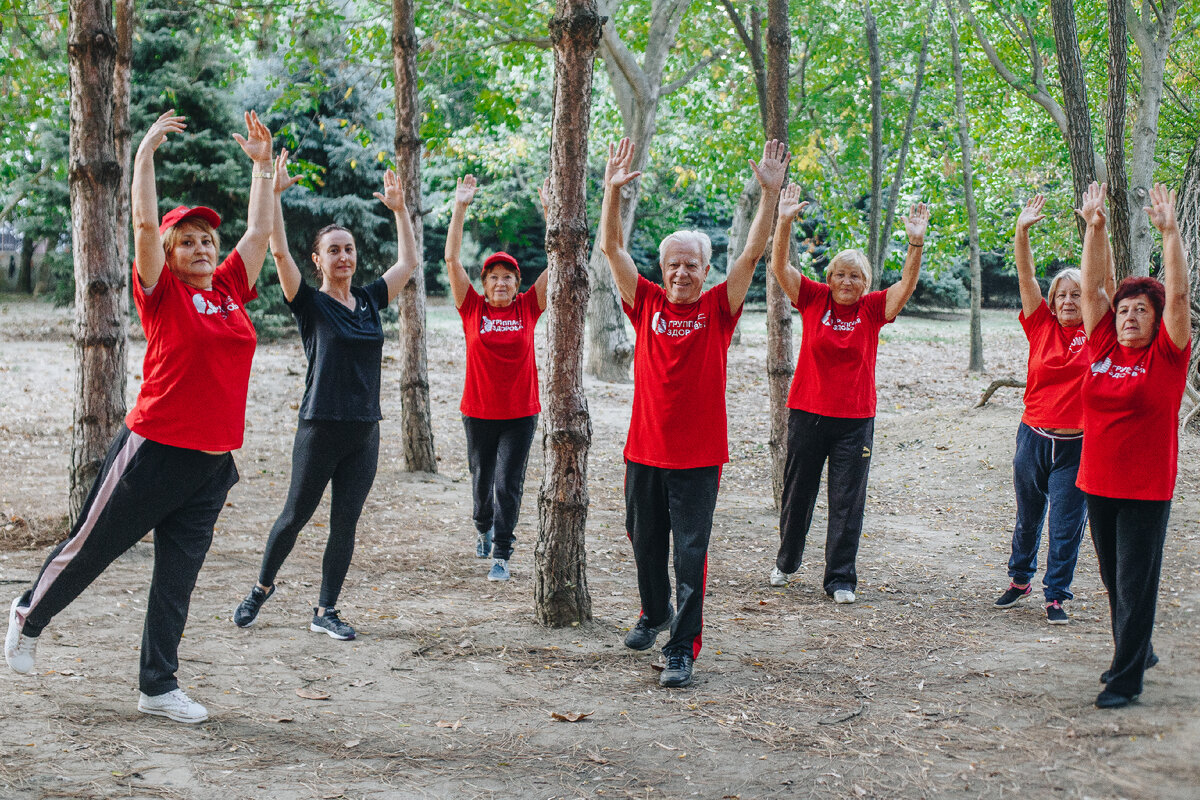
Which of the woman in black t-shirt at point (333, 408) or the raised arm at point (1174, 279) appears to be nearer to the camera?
the raised arm at point (1174, 279)

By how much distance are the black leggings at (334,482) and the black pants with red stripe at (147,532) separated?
0.81 meters

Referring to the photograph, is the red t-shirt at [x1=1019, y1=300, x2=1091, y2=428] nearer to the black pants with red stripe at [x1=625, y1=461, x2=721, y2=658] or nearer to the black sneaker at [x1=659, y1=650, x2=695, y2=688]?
the black pants with red stripe at [x1=625, y1=461, x2=721, y2=658]

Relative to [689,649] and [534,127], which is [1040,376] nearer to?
[689,649]

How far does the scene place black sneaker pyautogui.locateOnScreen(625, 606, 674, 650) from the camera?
5.05 metres

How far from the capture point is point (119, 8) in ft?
26.9

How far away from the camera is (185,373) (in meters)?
3.90

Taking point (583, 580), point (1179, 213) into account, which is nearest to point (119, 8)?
point (583, 580)

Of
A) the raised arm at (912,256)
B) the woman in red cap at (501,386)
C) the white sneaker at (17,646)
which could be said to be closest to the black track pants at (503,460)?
the woman in red cap at (501,386)

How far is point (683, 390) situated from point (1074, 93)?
5.64 meters

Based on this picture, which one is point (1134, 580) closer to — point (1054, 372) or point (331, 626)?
point (1054, 372)

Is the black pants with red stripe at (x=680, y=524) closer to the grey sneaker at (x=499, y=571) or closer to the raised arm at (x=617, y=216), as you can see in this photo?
the raised arm at (x=617, y=216)

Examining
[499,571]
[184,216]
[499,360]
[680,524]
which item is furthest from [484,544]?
[184,216]

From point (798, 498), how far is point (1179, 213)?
778 centimetres

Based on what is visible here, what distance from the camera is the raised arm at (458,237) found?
559cm
